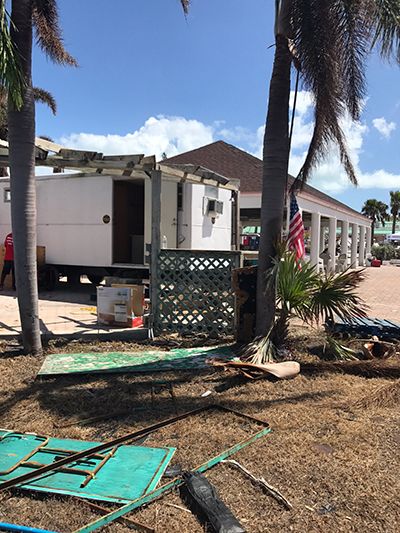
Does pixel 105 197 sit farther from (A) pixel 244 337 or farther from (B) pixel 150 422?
(B) pixel 150 422

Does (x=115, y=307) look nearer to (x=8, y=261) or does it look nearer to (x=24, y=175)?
(x=24, y=175)

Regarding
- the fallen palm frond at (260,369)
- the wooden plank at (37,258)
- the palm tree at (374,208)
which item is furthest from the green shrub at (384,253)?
the fallen palm frond at (260,369)

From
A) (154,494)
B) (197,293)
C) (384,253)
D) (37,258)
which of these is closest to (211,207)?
(197,293)

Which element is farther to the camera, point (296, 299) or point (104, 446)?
point (296, 299)

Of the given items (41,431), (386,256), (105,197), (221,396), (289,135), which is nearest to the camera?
(41,431)

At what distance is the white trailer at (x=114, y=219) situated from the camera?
1052 centimetres

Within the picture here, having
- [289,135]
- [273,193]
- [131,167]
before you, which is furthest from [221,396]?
[131,167]

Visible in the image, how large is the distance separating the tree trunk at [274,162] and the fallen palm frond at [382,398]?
1747 millimetres

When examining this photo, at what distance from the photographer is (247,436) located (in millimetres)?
3367

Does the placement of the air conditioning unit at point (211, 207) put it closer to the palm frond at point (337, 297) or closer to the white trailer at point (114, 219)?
the white trailer at point (114, 219)

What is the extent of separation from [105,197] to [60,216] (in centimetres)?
169

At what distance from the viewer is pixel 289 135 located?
5.86 m

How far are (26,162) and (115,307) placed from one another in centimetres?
293

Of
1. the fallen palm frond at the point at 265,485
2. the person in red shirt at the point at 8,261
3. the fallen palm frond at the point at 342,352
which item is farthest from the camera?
the person in red shirt at the point at 8,261
